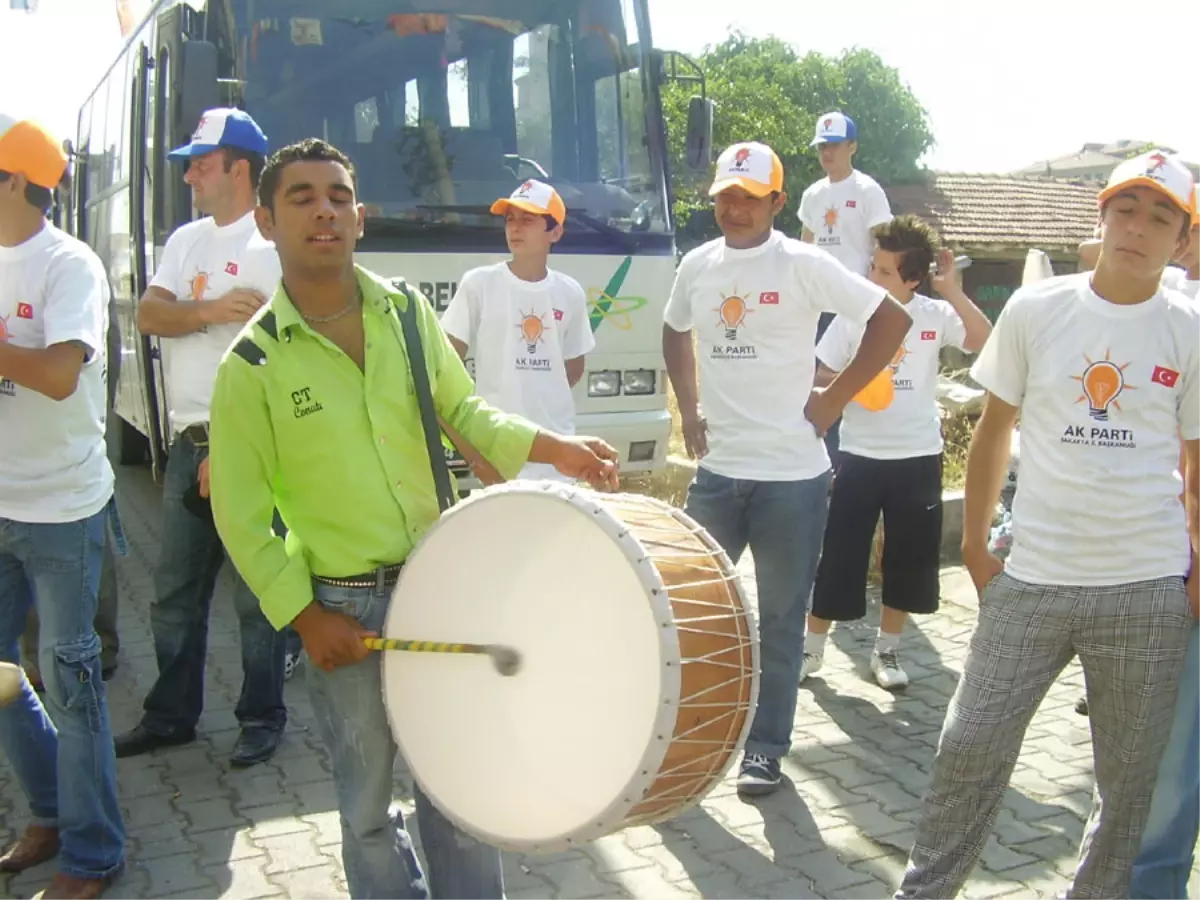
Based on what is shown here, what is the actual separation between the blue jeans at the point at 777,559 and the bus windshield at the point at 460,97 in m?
2.71

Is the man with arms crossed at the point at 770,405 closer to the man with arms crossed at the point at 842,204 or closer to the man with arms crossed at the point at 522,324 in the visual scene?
the man with arms crossed at the point at 522,324

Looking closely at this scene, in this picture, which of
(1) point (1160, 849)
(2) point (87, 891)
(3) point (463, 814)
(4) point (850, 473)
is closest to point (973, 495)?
(1) point (1160, 849)

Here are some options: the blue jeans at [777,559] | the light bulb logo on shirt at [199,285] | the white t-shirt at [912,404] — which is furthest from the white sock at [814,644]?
the light bulb logo on shirt at [199,285]

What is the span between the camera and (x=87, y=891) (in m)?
3.53

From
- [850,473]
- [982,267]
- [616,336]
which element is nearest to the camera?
[850,473]

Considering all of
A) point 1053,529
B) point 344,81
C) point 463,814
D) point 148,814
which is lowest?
point 148,814

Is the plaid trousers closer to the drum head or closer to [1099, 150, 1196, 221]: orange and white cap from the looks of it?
[1099, 150, 1196, 221]: orange and white cap

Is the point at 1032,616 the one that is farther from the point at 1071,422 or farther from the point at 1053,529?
the point at 1071,422

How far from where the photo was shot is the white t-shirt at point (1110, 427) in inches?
120

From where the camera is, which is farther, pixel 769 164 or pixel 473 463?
pixel 769 164

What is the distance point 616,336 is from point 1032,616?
4.10m

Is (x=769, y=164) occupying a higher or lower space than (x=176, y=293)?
higher

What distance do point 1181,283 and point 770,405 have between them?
1.44 meters

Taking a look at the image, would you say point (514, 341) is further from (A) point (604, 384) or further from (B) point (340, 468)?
(B) point (340, 468)
